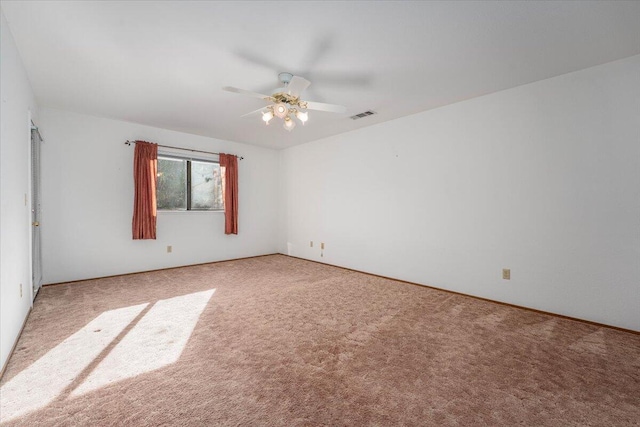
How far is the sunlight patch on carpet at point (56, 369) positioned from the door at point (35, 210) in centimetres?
147

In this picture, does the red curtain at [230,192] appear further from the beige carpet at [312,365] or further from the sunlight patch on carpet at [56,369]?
the sunlight patch on carpet at [56,369]

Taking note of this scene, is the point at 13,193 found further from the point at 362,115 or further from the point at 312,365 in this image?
the point at 362,115

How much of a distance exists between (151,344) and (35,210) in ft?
8.69


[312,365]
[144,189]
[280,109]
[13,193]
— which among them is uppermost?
[280,109]

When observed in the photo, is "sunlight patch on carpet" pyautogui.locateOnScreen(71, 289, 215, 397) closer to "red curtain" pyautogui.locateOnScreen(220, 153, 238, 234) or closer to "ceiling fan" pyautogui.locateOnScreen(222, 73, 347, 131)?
"ceiling fan" pyautogui.locateOnScreen(222, 73, 347, 131)

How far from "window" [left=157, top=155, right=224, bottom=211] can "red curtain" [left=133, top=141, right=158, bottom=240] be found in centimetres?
32

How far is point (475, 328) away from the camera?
253 cm

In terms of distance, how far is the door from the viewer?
3.26 m

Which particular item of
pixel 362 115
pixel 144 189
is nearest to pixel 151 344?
pixel 144 189

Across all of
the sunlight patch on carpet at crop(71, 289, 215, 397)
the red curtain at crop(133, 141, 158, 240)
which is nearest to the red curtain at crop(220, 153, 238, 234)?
the red curtain at crop(133, 141, 158, 240)

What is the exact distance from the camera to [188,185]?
5125mm

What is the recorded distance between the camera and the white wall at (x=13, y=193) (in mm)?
1912

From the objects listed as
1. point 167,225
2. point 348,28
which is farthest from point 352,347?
point 167,225

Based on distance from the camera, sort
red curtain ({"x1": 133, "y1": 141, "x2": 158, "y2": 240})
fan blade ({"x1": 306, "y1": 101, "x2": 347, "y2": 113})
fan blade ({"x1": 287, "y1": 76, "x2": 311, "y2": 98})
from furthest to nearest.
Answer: red curtain ({"x1": 133, "y1": 141, "x2": 158, "y2": 240})
fan blade ({"x1": 306, "y1": 101, "x2": 347, "y2": 113})
fan blade ({"x1": 287, "y1": 76, "x2": 311, "y2": 98})
